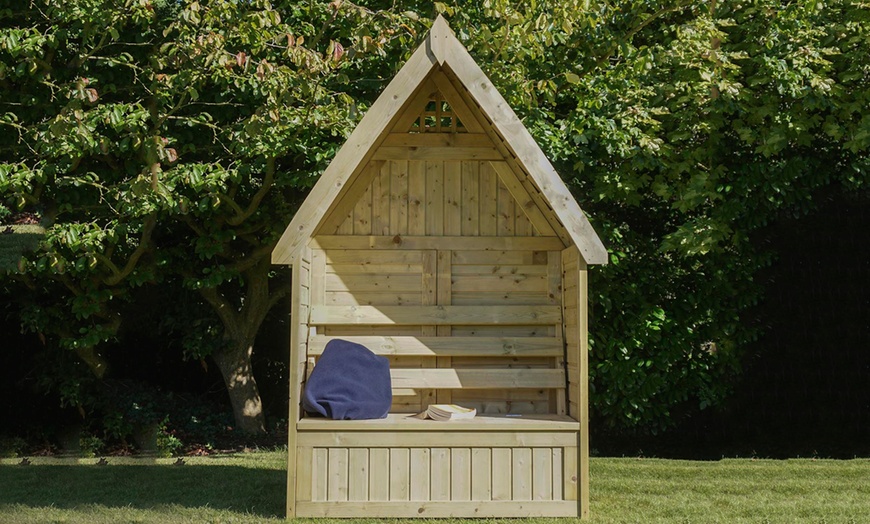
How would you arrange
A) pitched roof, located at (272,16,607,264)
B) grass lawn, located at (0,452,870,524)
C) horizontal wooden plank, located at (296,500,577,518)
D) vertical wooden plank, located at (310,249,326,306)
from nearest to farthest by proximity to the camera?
pitched roof, located at (272,16,607,264) → horizontal wooden plank, located at (296,500,577,518) → grass lawn, located at (0,452,870,524) → vertical wooden plank, located at (310,249,326,306)

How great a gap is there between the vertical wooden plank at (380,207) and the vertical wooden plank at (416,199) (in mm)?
160

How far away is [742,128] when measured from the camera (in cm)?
837

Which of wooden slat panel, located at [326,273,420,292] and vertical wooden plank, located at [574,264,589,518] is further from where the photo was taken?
wooden slat panel, located at [326,273,420,292]

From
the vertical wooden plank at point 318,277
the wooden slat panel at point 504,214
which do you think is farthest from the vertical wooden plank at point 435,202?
the vertical wooden plank at point 318,277

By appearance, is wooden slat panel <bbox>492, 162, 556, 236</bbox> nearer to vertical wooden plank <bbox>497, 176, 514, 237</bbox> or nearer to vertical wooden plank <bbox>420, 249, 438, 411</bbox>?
vertical wooden plank <bbox>497, 176, 514, 237</bbox>

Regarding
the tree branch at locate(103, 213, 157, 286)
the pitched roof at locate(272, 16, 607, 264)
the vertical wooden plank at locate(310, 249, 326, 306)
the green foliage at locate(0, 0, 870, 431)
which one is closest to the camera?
the pitched roof at locate(272, 16, 607, 264)

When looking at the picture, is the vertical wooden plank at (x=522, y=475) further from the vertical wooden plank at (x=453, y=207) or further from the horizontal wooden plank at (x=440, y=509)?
the vertical wooden plank at (x=453, y=207)

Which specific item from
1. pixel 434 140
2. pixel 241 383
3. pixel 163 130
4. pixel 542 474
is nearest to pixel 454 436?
pixel 542 474

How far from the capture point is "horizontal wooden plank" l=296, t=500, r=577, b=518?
5.52 meters

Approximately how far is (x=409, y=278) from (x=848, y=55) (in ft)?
14.6

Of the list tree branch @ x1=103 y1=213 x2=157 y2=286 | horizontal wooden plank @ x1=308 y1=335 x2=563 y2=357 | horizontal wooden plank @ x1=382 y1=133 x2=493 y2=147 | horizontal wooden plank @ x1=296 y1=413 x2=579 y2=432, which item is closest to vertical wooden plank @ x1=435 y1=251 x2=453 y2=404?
horizontal wooden plank @ x1=308 y1=335 x2=563 y2=357

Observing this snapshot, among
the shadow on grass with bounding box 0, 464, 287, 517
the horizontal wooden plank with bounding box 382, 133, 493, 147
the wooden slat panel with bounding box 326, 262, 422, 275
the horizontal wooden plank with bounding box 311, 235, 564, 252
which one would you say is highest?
the horizontal wooden plank with bounding box 382, 133, 493, 147

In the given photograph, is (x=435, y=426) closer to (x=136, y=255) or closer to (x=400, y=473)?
(x=400, y=473)

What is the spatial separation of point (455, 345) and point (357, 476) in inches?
50.4
